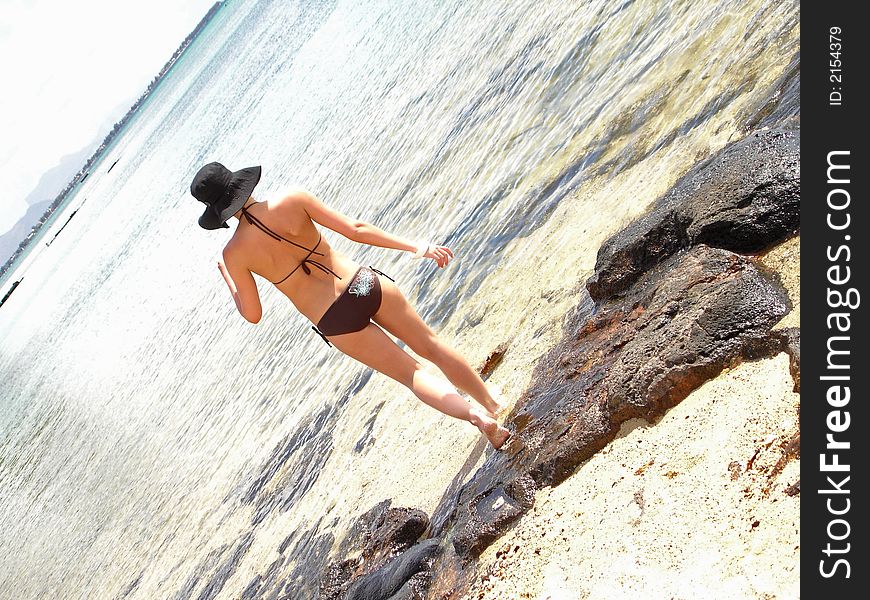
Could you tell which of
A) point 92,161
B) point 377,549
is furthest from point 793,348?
point 92,161

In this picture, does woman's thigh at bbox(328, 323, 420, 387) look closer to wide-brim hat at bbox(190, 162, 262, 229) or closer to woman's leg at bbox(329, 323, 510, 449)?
woman's leg at bbox(329, 323, 510, 449)

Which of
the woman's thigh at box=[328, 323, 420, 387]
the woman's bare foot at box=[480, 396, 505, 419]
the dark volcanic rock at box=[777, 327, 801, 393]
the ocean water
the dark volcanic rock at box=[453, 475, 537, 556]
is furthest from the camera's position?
the ocean water

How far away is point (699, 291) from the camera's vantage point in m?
3.63

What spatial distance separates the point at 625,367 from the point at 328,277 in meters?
1.70

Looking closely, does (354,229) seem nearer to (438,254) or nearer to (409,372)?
(438,254)

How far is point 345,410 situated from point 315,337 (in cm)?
272

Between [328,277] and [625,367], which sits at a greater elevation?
[625,367]

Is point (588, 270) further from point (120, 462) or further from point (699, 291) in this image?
point (120, 462)

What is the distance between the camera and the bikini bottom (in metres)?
4.26

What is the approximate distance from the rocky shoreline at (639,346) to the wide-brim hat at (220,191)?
77.7 inches

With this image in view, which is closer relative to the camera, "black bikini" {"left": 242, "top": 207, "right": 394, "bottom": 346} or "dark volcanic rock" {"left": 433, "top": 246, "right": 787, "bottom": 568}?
Result: "dark volcanic rock" {"left": 433, "top": 246, "right": 787, "bottom": 568}

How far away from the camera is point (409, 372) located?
4.45 m

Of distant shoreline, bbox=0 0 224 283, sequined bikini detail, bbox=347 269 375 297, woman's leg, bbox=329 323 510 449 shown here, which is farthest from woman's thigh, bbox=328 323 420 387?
distant shoreline, bbox=0 0 224 283
